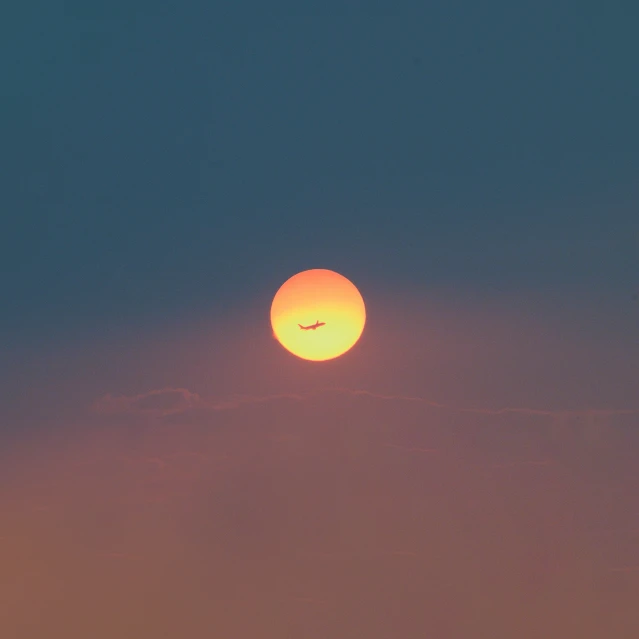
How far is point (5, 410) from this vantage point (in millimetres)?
3229

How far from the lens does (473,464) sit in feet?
9.59

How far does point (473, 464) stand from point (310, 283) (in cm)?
99

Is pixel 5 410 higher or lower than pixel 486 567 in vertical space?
higher

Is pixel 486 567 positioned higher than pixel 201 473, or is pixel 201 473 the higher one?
pixel 201 473

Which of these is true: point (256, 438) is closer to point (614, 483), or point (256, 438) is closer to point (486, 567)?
point (486, 567)

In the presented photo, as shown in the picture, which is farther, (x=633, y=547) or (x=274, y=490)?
(x=274, y=490)

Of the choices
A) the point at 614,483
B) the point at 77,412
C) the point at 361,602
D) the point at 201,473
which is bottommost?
the point at 361,602

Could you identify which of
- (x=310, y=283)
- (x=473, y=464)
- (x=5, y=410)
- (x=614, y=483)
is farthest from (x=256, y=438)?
(x=614, y=483)

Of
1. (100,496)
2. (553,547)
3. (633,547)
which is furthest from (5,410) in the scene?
(633,547)

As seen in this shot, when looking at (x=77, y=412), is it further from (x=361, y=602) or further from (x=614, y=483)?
(x=614, y=483)

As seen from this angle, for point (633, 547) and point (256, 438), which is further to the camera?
point (256, 438)

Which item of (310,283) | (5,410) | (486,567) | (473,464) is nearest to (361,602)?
(486,567)

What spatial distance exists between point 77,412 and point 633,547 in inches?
92.7

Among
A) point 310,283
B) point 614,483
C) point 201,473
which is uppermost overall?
point 310,283
